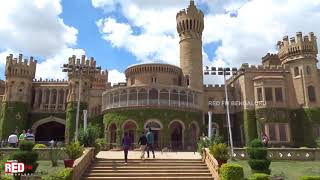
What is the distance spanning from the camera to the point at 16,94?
5938 cm

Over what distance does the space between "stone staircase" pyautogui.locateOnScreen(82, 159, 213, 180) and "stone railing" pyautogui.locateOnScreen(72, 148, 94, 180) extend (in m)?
0.30

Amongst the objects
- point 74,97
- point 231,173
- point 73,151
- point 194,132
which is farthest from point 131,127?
point 231,173

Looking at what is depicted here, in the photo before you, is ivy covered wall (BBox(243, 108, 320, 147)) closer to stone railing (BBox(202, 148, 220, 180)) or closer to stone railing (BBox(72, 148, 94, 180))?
stone railing (BBox(202, 148, 220, 180))

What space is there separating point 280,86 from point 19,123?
43.7 meters

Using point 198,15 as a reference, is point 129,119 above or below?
below

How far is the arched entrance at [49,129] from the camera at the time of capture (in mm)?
60875

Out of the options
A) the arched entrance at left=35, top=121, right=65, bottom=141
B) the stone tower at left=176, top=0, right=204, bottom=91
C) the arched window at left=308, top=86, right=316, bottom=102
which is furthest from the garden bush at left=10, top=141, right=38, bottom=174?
the arched entrance at left=35, top=121, right=65, bottom=141

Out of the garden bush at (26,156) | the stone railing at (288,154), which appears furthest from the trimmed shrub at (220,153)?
the garden bush at (26,156)

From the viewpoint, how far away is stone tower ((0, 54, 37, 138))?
58.0 m

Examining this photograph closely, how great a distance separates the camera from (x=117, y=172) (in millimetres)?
21266

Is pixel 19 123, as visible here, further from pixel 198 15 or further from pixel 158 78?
pixel 198 15

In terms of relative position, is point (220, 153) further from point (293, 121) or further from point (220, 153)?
point (293, 121)

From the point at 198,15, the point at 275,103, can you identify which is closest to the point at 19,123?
the point at 198,15

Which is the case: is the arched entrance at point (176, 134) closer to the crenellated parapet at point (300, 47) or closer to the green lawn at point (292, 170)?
the green lawn at point (292, 170)
